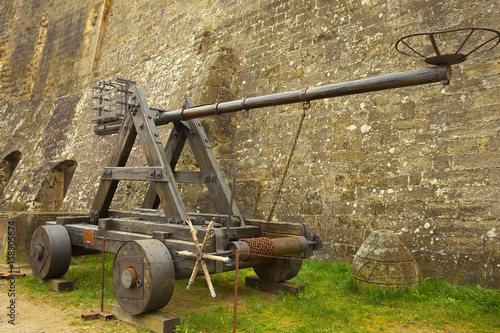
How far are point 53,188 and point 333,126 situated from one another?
9299 millimetres

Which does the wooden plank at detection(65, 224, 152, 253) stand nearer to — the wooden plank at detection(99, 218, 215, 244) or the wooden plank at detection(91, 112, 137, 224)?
the wooden plank at detection(99, 218, 215, 244)

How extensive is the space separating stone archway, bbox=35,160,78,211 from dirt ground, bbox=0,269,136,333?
828cm

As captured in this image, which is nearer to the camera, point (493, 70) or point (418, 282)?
point (418, 282)

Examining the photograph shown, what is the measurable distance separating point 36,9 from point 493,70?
57.7ft

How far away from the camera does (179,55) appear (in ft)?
34.4

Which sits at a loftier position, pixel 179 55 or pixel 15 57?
pixel 15 57

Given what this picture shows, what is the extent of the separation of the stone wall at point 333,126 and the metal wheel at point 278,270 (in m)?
1.55

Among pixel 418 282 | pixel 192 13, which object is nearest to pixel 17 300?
pixel 418 282

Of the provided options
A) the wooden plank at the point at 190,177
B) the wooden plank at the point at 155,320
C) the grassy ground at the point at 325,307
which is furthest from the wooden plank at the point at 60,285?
the wooden plank at the point at 190,177

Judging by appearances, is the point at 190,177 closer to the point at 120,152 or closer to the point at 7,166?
the point at 120,152

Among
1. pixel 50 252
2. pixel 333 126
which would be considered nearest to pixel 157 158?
pixel 50 252

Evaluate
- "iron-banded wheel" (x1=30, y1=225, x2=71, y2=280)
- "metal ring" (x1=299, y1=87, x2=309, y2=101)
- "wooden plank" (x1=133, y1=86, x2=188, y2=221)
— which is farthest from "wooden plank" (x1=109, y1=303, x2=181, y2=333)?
"metal ring" (x1=299, y1=87, x2=309, y2=101)

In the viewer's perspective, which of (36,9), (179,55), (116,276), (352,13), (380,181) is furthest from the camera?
(36,9)

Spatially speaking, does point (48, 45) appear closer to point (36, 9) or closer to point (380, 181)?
point (36, 9)
